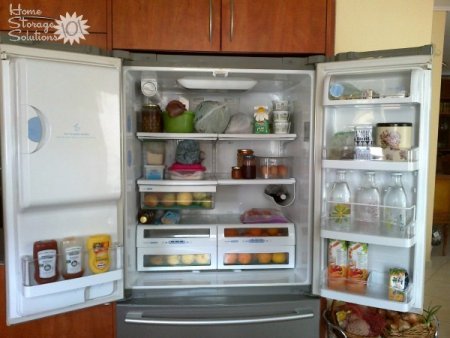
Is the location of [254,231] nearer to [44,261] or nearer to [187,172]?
[187,172]

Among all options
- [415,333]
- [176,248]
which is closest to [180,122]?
[176,248]

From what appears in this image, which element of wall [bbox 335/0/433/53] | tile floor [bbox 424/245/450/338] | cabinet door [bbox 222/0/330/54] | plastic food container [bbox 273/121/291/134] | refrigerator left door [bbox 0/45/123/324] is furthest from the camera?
tile floor [bbox 424/245/450/338]

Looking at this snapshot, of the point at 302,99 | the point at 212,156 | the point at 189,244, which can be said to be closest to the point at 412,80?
the point at 302,99

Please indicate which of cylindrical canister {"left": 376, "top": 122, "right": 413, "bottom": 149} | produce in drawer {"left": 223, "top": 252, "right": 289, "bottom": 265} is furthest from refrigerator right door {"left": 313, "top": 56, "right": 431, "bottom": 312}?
produce in drawer {"left": 223, "top": 252, "right": 289, "bottom": 265}

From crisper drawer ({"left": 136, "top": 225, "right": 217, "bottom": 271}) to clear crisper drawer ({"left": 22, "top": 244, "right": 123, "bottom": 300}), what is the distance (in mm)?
233

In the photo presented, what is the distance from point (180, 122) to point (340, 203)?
0.82 meters

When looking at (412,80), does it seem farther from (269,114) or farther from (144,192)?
(144,192)

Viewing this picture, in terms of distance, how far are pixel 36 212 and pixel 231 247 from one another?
0.86 metres

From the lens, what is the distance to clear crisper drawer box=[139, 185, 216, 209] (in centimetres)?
168

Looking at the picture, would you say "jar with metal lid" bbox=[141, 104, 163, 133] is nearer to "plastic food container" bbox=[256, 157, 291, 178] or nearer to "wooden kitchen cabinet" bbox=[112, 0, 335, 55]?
"wooden kitchen cabinet" bbox=[112, 0, 335, 55]

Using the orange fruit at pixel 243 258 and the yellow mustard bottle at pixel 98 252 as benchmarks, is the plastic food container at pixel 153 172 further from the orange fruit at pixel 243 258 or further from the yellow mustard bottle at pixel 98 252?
the orange fruit at pixel 243 258

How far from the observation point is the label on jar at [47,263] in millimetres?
1292

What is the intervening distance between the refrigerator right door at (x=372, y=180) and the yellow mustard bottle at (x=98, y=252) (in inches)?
34.5

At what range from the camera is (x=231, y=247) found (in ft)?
5.63
